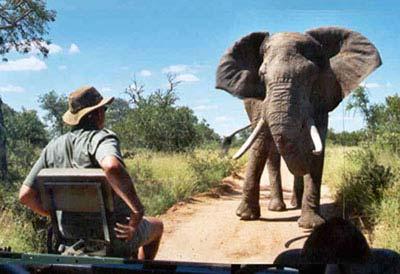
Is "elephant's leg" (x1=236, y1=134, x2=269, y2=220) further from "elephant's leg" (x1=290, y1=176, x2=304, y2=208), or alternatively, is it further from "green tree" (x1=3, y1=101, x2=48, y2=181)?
"green tree" (x1=3, y1=101, x2=48, y2=181)

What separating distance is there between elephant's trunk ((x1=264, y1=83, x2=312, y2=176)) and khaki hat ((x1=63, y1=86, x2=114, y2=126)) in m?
0.54

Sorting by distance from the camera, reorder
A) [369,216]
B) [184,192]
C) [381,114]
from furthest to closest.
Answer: [184,192], [369,216], [381,114]

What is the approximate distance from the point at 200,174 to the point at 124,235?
31 centimetres

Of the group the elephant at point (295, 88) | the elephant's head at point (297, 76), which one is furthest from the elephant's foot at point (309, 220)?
the elephant's head at point (297, 76)

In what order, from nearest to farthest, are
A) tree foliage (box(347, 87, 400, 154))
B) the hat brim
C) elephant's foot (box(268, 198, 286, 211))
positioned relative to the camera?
tree foliage (box(347, 87, 400, 154)), the hat brim, elephant's foot (box(268, 198, 286, 211))

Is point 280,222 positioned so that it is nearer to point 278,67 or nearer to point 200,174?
point 200,174

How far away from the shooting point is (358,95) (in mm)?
2154

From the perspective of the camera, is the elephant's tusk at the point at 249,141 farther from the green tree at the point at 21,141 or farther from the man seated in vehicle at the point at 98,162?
the green tree at the point at 21,141

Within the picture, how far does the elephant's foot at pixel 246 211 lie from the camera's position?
2273 millimetres

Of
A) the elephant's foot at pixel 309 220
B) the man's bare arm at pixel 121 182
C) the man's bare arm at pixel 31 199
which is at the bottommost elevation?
the elephant's foot at pixel 309 220

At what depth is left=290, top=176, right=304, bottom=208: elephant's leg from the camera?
89.1 inches

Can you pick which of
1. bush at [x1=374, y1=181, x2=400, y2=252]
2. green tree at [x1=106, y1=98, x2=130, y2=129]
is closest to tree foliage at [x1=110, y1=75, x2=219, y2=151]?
green tree at [x1=106, y1=98, x2=130, y2=129]

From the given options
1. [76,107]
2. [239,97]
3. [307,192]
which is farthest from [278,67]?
[76,107]

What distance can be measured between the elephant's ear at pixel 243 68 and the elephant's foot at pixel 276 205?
35cm
